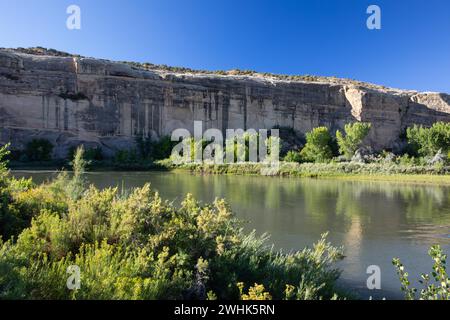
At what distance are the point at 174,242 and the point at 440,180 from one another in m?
37.6

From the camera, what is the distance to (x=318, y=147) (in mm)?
56344

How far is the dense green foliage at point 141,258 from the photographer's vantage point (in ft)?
14.6

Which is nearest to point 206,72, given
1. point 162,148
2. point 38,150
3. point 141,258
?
point 162,148

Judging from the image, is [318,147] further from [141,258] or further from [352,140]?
[141,258]

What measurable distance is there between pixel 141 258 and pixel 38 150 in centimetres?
4995

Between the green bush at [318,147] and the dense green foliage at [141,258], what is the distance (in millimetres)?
50189

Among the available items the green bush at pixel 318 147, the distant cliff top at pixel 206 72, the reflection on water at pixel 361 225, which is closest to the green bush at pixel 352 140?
the green bush at pixel 318 147

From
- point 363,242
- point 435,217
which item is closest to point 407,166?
point 435,217

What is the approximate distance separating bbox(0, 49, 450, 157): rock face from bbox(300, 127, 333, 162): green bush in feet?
32.5

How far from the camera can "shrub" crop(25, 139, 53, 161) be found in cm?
4981

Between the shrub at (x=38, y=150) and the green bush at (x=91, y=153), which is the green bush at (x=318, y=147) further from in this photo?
the shrub at (x=38, y=150)

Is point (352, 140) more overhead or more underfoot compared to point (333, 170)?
more overhead

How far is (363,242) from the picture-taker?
11602 millimetres

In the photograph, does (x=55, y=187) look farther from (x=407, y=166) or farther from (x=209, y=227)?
(x=407, y=166)
